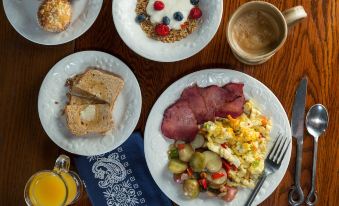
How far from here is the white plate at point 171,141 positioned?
1384 millimetres

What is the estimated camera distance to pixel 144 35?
1.42 m

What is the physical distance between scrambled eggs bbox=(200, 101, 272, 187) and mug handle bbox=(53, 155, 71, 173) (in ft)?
1.39

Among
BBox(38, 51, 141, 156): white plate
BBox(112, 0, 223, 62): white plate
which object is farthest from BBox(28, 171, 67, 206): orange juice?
BBox(112, 0, 223, 62): white plate

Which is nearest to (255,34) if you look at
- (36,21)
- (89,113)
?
(89,113)

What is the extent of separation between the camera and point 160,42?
4.62ft

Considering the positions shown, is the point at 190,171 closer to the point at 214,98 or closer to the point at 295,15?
the point at 214,98

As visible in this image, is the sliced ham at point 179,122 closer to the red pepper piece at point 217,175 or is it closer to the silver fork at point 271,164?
the red pepper piece at point 217,175

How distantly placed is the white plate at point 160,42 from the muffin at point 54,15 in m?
0.14

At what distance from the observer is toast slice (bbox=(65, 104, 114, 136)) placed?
55.1 inches

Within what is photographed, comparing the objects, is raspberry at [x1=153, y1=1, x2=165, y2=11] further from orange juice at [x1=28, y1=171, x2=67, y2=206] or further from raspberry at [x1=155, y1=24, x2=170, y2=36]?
orange juice at [x1=28, y1=171, x2=67, y2=206]

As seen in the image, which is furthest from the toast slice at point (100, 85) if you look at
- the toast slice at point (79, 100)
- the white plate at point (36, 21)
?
the white plate at point (36, 21)

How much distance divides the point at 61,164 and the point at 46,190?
0.09 m

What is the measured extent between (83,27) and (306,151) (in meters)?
0.77

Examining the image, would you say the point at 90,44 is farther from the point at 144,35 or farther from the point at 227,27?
the point at 227,27
